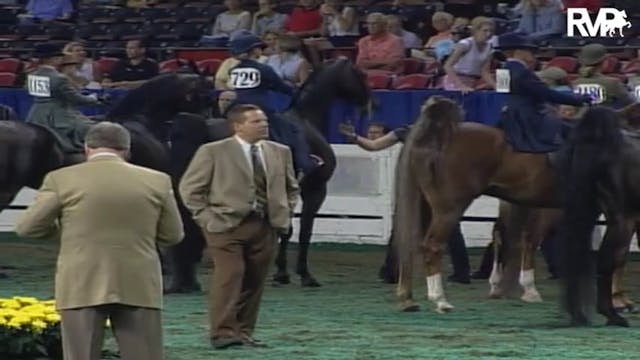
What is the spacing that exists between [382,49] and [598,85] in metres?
6.99

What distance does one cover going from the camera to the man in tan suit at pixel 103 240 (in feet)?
29.5

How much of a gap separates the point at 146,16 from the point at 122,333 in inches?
778

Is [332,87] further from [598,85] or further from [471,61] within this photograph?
[471,61]

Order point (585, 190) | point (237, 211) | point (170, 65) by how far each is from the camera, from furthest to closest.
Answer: point (170, 65) → point (585, 190) → point (237, 211)

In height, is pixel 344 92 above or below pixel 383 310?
above

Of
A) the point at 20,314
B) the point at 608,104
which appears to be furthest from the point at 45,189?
the point at 608,104

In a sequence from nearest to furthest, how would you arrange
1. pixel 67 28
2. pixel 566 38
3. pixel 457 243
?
1. pixel 457 243
2. pixel 566 38
3. pixel 67 28

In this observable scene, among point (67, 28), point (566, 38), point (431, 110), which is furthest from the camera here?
point (67, 28)

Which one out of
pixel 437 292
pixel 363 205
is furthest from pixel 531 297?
pixel 363 205

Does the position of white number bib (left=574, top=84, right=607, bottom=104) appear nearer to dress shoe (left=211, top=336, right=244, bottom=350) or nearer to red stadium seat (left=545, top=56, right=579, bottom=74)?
dress shoe (left=211, top=336, right=244, bottom=350)

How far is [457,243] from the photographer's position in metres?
17.5

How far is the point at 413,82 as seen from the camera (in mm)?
21719

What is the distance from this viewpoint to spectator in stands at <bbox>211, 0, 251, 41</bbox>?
25062 millimetres

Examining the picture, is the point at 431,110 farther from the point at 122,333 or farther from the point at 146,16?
the point at 146,16
